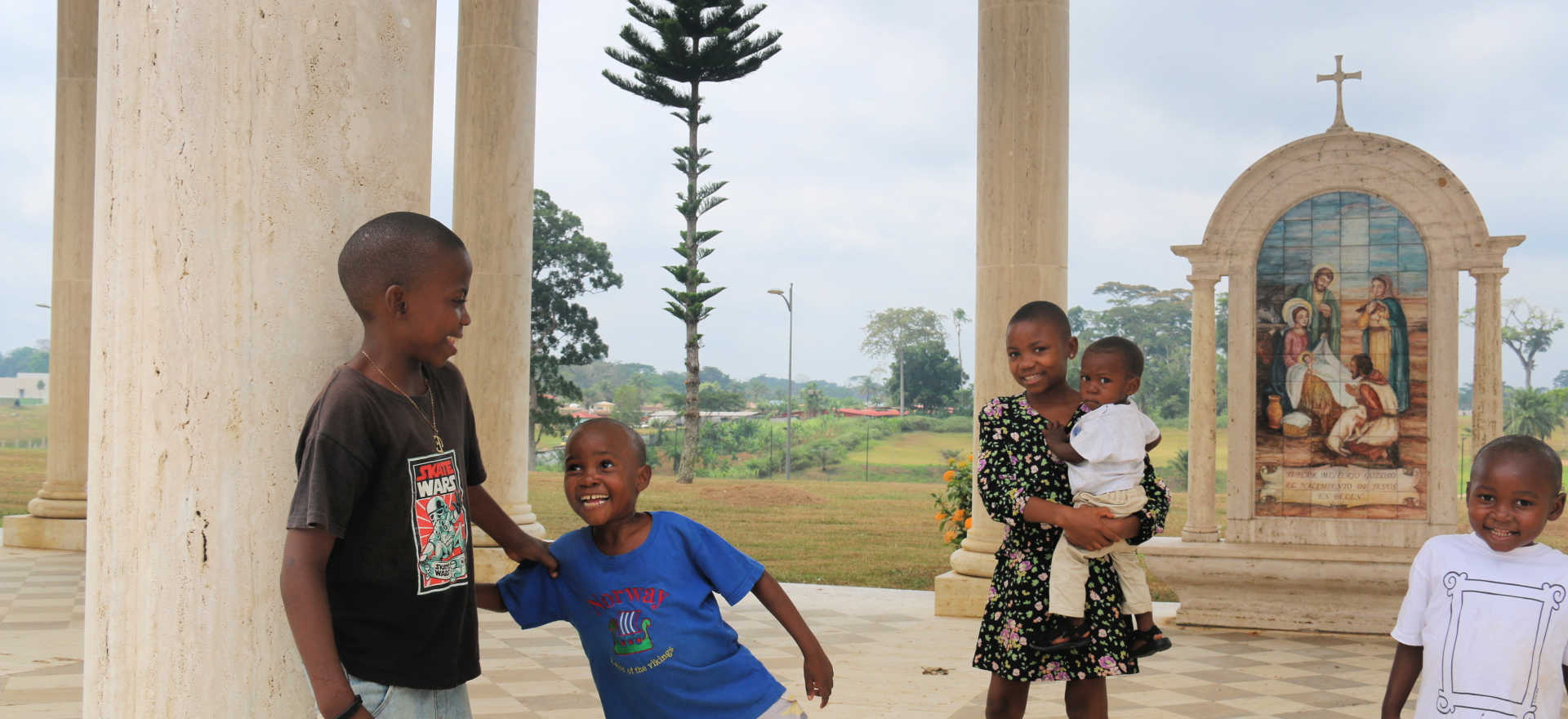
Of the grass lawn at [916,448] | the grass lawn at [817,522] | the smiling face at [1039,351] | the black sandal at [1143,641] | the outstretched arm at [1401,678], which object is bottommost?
the grass lawn at [817,522]

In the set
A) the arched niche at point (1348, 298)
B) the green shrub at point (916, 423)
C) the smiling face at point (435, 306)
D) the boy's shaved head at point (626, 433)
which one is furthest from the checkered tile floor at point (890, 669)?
the green shrub at point (916, 423)

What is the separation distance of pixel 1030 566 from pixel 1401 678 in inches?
Answer: 42.8

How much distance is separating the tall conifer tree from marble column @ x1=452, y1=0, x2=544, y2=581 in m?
21.0

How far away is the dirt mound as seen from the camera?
25.9 metres

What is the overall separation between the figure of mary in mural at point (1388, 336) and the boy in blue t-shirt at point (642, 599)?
705 centimetres

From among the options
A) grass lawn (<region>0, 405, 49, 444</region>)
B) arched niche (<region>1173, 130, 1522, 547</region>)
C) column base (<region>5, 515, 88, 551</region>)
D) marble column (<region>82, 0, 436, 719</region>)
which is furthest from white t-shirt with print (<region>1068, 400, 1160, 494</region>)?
grass lawn (<region>0, 405, 49, 444</region>)

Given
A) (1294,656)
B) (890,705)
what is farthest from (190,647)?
(1294,656)

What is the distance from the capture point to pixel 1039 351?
11.4 ft

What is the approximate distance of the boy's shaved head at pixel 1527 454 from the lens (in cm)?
262

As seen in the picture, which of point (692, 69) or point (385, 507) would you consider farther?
point (692, 69)

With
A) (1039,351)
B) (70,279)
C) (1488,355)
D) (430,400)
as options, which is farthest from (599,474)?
(70,279)

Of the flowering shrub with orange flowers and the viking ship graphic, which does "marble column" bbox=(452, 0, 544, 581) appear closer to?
the flowering shrub with orange flowers

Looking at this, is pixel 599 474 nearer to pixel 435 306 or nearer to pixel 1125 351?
pixel 435 306

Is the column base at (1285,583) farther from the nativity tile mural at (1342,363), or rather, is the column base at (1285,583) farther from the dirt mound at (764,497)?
the dirt mound at (764,497)
